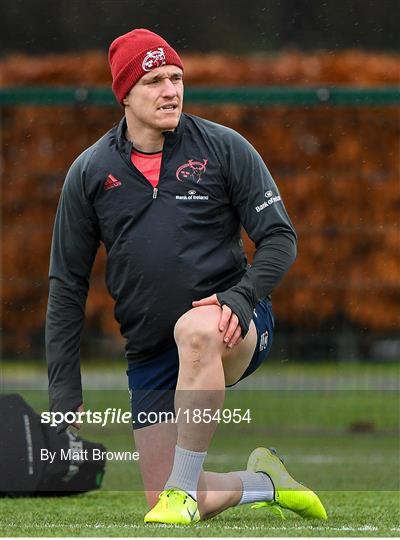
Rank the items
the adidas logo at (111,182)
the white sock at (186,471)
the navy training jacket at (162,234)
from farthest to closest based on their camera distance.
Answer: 1. the adidas logo at (111,182)
2. the navy training jacket at (162,234)
3. the white sock at (186,471)

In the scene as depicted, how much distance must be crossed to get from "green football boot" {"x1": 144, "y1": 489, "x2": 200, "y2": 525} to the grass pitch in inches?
1.9

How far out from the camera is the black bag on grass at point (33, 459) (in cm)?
707

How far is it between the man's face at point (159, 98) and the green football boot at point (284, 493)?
1.38 m

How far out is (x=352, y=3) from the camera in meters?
25.7

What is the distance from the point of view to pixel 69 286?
19.9 ft

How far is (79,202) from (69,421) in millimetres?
826

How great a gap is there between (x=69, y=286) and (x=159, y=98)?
802 millimetres

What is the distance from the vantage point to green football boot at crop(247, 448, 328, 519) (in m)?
6.02

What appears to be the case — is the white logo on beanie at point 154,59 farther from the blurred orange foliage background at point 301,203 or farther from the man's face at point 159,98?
the blurred orange foliage background at point 301,203

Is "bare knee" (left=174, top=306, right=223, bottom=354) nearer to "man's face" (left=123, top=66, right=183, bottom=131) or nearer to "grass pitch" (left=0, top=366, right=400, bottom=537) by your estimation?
"grass pitch" (left=0, top=366, right=400, bottom=537)

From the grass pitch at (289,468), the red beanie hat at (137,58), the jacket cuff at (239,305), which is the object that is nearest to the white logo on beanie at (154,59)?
the red beanie hat at (137,58)

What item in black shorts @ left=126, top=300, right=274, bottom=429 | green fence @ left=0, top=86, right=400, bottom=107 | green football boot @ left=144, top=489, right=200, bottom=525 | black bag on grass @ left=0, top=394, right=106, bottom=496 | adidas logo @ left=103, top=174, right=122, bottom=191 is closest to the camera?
green football boot @ left=144, top=489, right=200, bottom=525

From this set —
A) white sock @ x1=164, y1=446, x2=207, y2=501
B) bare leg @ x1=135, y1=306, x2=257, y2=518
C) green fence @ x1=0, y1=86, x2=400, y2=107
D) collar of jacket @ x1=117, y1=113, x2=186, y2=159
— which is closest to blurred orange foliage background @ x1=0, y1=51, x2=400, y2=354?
green fence @ x1=0, y1=86, x2=400, y2=107

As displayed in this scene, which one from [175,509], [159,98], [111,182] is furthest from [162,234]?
[175,509]
